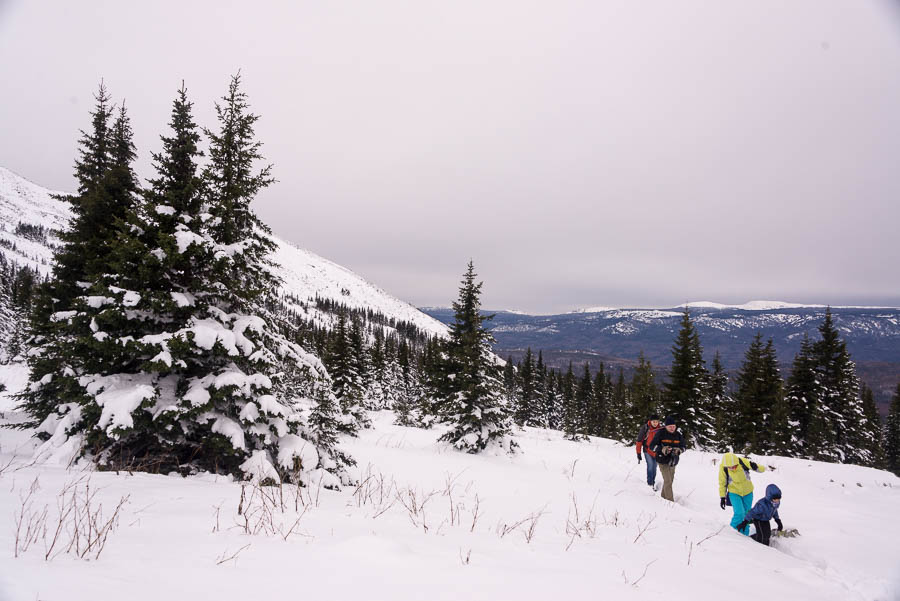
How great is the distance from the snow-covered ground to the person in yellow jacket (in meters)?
0.73

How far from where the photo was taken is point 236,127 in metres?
8.33

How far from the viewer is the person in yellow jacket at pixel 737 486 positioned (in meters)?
7.44

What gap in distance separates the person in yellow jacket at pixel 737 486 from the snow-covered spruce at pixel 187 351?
809 centimetres

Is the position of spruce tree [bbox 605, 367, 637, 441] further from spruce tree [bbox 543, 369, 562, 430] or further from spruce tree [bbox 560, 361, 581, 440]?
spruce tree [bbox 543, 369, 562, 430]

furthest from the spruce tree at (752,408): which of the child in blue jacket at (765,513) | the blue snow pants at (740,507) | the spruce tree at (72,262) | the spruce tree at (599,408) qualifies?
the spruce tree at (72,262)

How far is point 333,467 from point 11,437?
1138 cm

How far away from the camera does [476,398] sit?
1472 centimetres

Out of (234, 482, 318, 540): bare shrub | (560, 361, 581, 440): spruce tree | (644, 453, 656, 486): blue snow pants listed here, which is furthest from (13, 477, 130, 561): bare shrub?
(560, 361, 581, 440): spruce tree

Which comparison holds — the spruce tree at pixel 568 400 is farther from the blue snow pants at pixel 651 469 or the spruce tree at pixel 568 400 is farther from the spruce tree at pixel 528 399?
the blue snow pants at pixel 651 469

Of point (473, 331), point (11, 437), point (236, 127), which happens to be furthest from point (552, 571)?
point (11, 437)

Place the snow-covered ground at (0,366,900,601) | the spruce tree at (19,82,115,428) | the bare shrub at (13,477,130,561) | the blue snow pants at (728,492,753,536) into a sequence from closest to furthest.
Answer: the snow-covered ground at (0,366,900,601) → the bare shrub at (13,477,130,561) → the blue snow pants at (728,492,753,536) → the spruce tree at (19,82,115,428)

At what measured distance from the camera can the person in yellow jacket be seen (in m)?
7.44

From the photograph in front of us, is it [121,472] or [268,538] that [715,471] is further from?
[121,472]

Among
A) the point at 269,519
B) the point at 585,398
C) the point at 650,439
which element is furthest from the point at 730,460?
the point at 585,398
